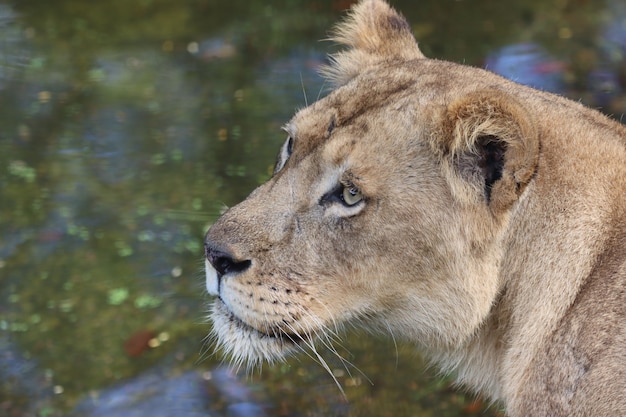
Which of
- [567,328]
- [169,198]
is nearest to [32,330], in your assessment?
[169,198]

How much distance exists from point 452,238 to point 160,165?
13.0ft

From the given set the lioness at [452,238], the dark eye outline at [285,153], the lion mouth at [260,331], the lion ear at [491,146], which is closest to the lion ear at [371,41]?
the lioness at [452,238]

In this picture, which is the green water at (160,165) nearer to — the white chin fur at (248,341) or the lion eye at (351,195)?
the white chin fur at (248,341)

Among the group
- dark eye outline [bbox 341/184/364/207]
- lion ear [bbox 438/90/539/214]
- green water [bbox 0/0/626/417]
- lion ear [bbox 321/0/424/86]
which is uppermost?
lion ear [bbox 321/0/424/86]

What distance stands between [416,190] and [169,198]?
3400 millimetres

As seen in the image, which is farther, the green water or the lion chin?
the green water

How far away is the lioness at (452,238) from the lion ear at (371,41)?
0.42 metres

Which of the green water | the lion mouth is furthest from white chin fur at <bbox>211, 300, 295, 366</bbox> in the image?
the green water

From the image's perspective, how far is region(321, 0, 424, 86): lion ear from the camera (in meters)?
4.33

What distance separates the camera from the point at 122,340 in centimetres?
552

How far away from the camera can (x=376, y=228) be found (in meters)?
3.57

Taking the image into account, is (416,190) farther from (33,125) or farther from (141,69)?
(141,69)

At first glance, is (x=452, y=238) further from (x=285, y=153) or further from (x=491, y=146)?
(x=285, y=153)

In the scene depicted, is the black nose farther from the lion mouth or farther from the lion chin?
the lion mouth
